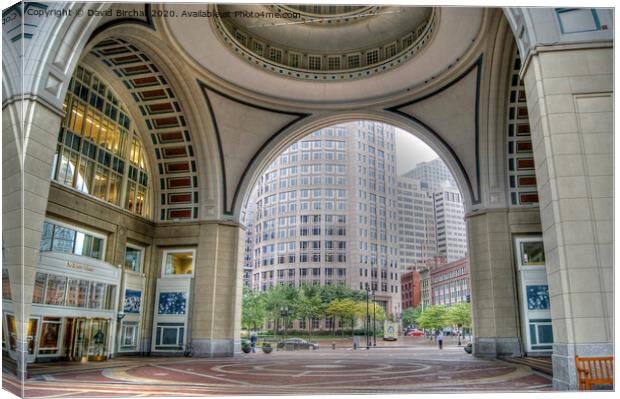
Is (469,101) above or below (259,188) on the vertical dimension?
below

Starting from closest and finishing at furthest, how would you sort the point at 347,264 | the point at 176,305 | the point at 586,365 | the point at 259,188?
1. the point at 586,365
2. the point at 176,305
3. the point at 347,264
4. the point at 259,188

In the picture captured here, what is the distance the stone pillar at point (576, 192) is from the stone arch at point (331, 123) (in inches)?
589

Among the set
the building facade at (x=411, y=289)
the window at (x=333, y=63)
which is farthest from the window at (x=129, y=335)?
the building facade at (x=411, y=289)

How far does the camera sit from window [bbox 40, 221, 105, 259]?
66.0ft

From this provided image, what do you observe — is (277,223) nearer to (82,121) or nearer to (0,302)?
(82,121)

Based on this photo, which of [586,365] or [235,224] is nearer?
[586,365]

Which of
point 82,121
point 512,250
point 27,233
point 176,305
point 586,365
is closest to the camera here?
point 586,365

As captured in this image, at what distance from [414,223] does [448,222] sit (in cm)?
861

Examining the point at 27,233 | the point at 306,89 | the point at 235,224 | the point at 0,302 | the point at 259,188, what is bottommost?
the point at 0,302

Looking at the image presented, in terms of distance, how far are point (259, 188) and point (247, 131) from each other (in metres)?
68.8

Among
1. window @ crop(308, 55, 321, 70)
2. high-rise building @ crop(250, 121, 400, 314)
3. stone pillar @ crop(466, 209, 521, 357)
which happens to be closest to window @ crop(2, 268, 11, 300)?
window @ crop(308, 55, 321, 70)

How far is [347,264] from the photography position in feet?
289

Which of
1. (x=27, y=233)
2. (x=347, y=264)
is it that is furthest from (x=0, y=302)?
(x=347, y=264)

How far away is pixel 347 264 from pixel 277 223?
14.8 meters
